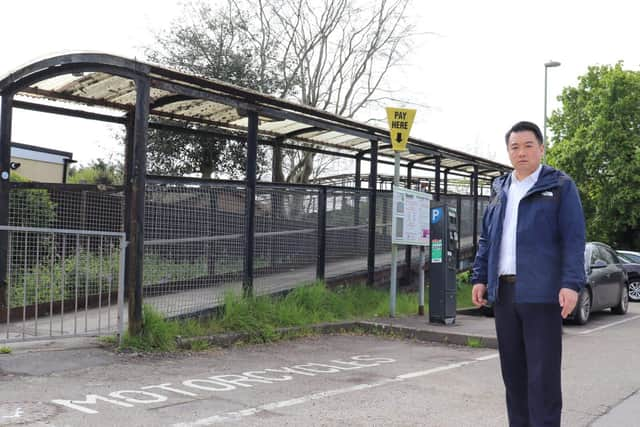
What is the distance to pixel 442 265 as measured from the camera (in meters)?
10.9

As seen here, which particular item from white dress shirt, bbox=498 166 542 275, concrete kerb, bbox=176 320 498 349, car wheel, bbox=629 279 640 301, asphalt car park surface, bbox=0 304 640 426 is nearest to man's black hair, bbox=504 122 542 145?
white dress shirt, bbox=498 166 542 275

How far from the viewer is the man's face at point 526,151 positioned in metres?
4.04

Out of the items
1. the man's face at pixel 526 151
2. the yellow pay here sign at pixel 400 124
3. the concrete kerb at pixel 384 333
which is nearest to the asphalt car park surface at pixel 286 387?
the concrete kerb at pixel 384 333

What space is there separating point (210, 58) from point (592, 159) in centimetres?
2265

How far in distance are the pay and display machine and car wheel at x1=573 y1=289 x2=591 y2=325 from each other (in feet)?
9.25

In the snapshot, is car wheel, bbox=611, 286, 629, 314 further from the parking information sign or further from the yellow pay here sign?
the yellow pay here sign

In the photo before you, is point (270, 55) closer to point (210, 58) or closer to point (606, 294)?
point (210, 58)

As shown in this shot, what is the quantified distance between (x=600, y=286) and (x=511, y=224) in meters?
10.4

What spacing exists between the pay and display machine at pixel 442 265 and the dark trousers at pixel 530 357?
666 centimetres

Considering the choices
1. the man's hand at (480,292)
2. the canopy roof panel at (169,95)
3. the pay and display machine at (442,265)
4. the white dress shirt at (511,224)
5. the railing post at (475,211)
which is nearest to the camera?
the white dress shirt at (511,224)

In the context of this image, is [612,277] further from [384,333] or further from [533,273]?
[533,273]

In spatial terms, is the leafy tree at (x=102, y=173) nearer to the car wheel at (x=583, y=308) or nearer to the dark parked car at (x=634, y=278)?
the car wheel at (x=583, y=308)

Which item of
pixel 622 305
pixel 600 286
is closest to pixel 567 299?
pixel 600 286

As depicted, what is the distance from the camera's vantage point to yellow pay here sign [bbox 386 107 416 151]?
1077 centimetres
